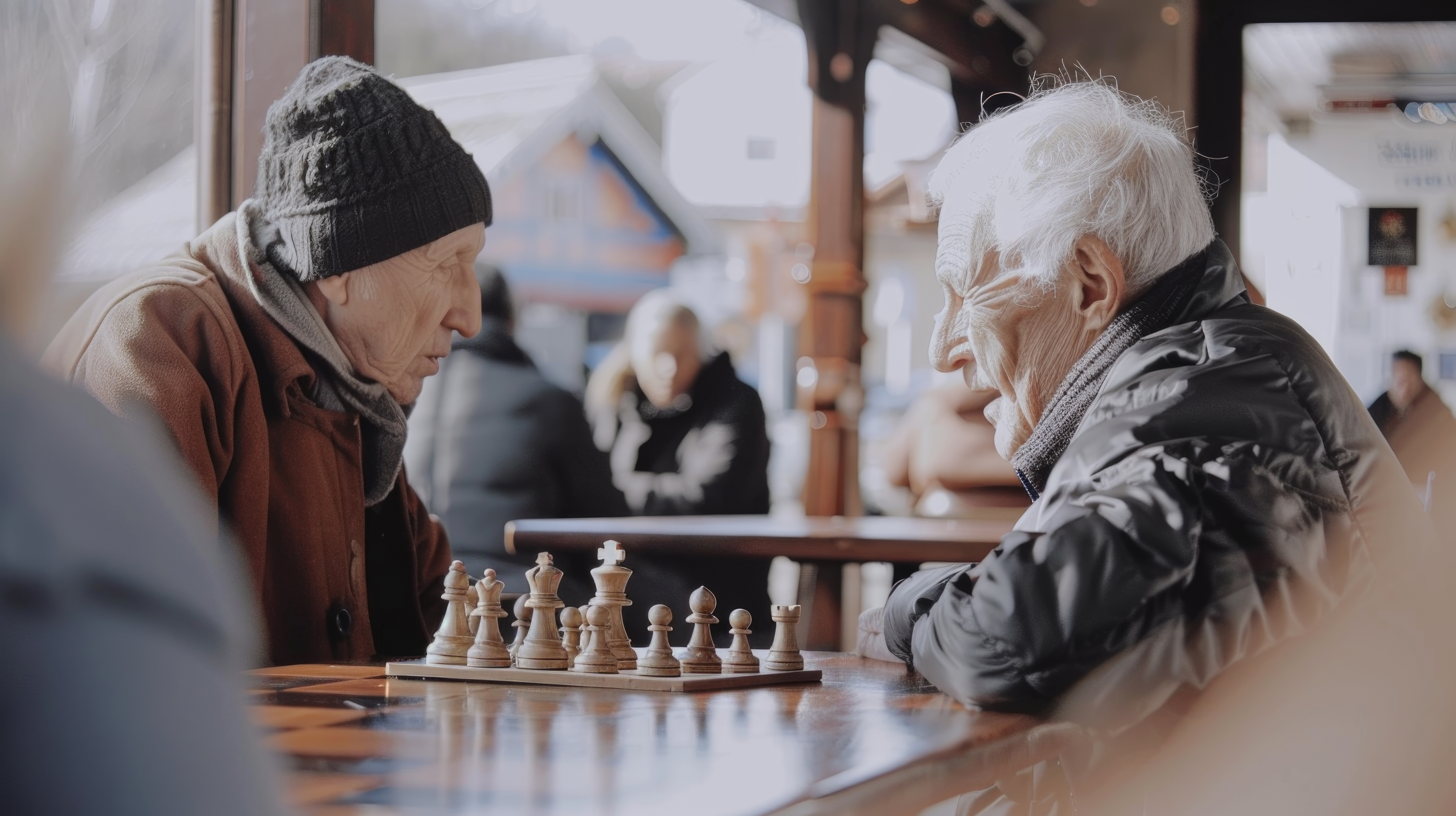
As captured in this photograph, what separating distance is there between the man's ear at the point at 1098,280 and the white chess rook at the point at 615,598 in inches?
27.4

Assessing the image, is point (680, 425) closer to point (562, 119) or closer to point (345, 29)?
point (345, 29)

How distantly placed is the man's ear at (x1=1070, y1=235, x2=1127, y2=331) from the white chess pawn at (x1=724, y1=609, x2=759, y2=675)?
606 millimetres

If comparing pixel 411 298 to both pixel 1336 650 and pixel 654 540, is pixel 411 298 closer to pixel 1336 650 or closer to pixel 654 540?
pixel 1336 650

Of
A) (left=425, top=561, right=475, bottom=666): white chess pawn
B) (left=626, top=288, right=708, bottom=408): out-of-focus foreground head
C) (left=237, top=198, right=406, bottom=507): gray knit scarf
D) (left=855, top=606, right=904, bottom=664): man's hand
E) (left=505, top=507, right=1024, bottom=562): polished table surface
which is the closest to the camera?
(left=425, top=561, right=475, bottom=666): white chess pawn

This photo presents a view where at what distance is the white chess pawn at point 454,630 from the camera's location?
191 cm

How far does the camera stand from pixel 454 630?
1.92 m

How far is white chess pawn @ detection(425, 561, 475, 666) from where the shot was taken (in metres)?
1.91

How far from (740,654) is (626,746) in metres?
0.57

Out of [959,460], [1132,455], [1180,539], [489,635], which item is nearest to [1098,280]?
[1132,455]

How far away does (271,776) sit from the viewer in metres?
0.53

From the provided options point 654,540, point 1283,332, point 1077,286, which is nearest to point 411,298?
point 1077,286

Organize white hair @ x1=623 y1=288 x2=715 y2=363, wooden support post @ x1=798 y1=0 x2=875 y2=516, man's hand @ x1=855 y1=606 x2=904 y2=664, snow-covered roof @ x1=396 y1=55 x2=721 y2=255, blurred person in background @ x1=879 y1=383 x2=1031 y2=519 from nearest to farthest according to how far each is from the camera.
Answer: man's hand @ x1=855 y1=606 x2=904 y2=664
white hair @ x1=623 y1=288 x2=715 y2=363
blurred person in background @ x1=879 y1=383 x2=1031 y2=519
wooden support post @ x1=798 y1=0 x2=875 y2=516
snow-covered roof @ x1=396 y1=55 x2=721 y2=255

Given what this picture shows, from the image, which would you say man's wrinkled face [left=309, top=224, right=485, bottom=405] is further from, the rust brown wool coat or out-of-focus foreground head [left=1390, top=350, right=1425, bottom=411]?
out-of-focus foreground head [left=1390, top=350, right=1425, bottom=411]

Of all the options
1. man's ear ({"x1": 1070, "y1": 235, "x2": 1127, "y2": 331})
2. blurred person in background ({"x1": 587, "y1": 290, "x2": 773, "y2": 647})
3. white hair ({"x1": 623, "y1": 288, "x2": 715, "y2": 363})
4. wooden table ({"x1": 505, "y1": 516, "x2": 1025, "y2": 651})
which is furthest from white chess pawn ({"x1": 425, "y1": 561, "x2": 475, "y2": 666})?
white hair ({"x1": 623, "y1": 288, "x2": 715, "y2": 363})
